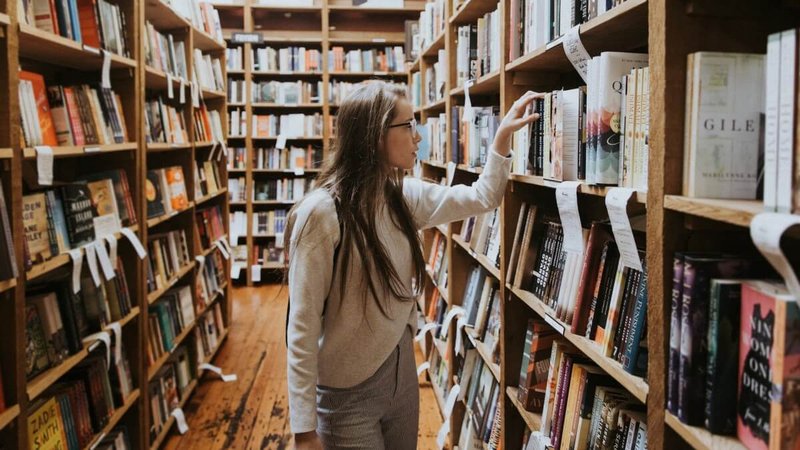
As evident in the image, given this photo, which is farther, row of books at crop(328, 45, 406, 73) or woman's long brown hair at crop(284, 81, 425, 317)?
row of books at crop(328, 45, 406, 73)

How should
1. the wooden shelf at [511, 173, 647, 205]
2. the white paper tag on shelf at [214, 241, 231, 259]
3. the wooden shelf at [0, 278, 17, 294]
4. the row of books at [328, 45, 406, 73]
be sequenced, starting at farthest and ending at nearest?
1. the row of books at [328, 45, 406, 73]
2. the white paper tag on shelf at [214, 241, 231, 259]
3. the wooden shelf at [0, 278, 17, 294]
4. the wooden shelf at [511, 173, 647, 205]

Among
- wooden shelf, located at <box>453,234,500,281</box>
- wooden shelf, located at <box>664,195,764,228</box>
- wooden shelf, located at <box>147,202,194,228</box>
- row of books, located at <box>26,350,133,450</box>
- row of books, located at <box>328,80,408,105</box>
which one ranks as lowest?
row of books, located at <box>26,350,133,450</box>

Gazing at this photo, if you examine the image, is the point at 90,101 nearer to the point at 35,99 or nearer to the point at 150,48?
the point at 35,99

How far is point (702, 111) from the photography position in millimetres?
867

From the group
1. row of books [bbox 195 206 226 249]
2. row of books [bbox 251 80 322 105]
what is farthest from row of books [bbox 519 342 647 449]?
row of books [bbox 251 80 322 105]

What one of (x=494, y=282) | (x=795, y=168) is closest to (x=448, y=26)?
(x=494, y=282)

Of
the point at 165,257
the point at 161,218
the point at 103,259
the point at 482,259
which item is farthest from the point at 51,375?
the point at 482,259

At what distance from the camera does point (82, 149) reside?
194 cm

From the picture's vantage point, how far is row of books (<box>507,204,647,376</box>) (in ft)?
3.63

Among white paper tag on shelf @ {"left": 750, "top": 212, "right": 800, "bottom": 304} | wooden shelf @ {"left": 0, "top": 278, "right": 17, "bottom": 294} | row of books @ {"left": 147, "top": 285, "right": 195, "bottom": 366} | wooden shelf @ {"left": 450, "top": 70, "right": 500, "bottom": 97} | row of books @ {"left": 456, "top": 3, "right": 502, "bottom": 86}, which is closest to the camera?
white paper tag on shelf @ {"left": 750, "top": 212, "right": 800, "bottom": 304}

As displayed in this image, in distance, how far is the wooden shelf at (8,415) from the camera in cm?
142

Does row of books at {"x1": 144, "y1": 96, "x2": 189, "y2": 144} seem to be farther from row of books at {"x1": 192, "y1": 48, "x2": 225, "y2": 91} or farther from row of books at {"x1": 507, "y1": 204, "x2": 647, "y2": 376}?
row of books at {"x1": 507, "y1": 204, "x2": 647, "y2": 376}

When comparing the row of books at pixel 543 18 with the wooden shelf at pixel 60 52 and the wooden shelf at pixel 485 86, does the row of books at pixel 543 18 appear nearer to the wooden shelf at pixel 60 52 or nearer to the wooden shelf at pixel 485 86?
the wooden shelf at pixel 485 86

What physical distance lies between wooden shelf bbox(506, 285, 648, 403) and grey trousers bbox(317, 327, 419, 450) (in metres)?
0.37
